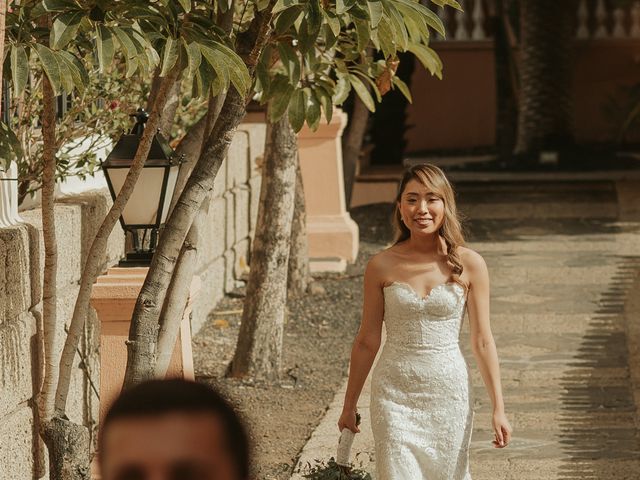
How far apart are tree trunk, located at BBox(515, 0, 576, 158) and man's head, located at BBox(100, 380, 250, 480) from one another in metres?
22.4

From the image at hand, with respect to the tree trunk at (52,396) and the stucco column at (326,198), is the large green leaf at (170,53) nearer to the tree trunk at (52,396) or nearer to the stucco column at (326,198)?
the tree trunk at (52,396)

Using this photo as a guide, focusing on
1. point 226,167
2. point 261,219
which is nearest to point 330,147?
point 226,167

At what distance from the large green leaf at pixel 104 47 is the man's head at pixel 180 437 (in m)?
2.79

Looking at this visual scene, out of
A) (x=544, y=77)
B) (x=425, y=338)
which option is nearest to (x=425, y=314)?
(x=425, y=338)

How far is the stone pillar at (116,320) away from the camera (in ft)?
21.2

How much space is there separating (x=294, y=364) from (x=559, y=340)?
2.11 metres

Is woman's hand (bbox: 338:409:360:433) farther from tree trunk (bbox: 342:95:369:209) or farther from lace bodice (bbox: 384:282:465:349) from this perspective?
tree trunk (bbox: 342:95:369:209)

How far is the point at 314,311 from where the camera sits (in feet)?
39.0

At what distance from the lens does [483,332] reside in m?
5.30

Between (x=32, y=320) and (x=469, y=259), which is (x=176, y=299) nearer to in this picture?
(x=32, y=320)

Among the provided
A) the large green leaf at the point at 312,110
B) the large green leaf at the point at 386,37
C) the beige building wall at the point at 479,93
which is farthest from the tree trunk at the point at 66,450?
the beige building wall at the point at 479,93

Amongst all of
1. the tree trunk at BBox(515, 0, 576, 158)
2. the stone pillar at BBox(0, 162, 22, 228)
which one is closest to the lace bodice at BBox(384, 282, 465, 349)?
the stone pillar at BBox(0, 162, 22, 228)

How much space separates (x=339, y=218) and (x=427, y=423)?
902 cm

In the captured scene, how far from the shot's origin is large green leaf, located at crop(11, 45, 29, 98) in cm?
417
